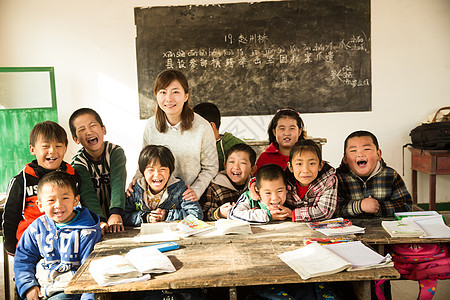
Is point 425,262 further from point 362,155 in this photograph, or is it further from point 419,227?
point 362,155

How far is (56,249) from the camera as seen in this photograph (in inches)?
80.1

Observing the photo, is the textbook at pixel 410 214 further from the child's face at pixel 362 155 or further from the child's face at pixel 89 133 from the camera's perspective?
the child's face at pixel 89 133

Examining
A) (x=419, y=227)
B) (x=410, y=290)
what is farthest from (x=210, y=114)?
(x=410, y=290)

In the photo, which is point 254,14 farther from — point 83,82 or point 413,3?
point 83,82

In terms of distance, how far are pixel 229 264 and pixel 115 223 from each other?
0.86m

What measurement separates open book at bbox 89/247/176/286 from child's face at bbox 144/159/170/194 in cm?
60

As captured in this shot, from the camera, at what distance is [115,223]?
236 centimetres

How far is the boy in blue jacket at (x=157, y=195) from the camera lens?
2434 millimetres

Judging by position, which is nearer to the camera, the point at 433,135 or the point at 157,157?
the point at 157,157

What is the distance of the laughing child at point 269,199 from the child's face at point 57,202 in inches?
33.7

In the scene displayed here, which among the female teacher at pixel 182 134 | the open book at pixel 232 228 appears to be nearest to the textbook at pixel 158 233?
the open book at pixel 232 228

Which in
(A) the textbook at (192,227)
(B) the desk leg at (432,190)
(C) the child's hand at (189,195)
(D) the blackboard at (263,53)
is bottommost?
(B) the desk leg at (432,190)

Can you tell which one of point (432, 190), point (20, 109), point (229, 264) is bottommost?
point (432, 190)

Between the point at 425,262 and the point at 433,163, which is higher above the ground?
the point at 433,163
